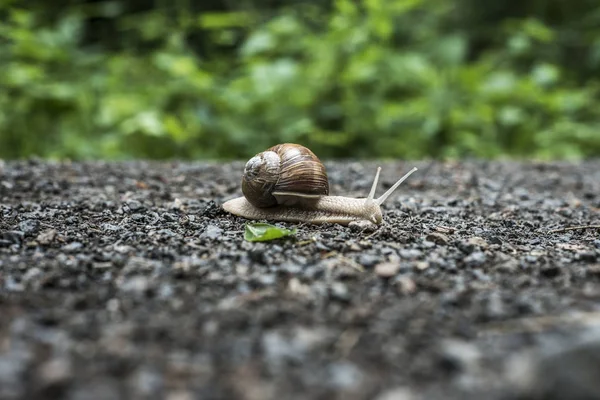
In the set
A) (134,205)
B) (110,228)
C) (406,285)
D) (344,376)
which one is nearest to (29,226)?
(110,228)

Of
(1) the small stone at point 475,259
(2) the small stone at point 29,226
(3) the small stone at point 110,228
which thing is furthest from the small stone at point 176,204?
(1) the small stone at point 475,259

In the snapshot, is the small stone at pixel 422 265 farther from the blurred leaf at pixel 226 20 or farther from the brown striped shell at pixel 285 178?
the blurred leaf at pixel 226 20

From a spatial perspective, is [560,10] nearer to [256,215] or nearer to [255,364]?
[256,215]

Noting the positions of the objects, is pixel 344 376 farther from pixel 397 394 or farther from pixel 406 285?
pixel 406 285

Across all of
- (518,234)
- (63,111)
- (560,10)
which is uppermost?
(560,10)

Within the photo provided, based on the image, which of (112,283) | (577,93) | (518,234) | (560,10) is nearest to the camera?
(112,283)

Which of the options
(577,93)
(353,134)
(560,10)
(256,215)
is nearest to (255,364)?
(256,215)
